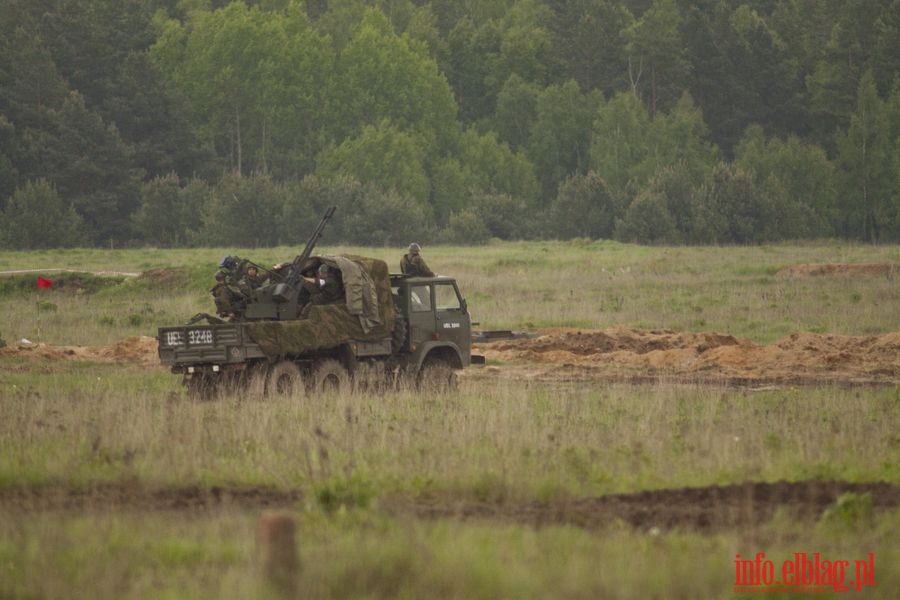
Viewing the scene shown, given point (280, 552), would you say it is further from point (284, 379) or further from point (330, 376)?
point (330, 376)

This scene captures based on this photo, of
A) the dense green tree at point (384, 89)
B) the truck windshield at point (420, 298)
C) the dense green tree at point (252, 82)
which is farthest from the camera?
the dense green tree at point (384, 89)

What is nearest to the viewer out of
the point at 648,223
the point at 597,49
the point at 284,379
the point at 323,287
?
the point at 284,379

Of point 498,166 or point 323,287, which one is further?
point 498,166

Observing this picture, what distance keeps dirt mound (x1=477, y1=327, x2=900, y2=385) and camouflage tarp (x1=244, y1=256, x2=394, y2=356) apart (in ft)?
16.9

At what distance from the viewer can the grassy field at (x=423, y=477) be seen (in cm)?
1009

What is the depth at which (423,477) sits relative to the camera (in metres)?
13.8

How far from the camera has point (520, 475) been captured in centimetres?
1375

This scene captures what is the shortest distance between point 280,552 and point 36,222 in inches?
2526

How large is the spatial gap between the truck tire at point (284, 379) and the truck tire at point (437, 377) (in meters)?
2.01

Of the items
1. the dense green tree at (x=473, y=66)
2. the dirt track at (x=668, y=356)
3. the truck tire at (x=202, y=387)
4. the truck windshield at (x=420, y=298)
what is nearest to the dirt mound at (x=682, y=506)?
the truck tire at (x=202, y=387)

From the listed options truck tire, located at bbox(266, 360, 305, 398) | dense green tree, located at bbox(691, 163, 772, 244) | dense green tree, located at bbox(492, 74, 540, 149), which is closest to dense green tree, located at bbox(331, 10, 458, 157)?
dense green tree, located at bbox(492, 74, 540, 149)

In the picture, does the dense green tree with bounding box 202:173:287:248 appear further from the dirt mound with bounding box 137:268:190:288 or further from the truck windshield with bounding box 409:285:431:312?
the truck windshield with bounding box 409:285:431:312

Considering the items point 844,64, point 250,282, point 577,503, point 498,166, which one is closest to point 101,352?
point 250,282

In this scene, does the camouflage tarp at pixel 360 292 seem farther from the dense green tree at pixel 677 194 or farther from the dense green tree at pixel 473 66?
the dense green tree at pixel 473 66
